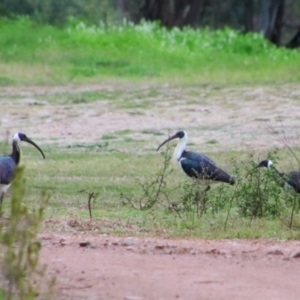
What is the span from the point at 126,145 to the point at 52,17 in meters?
13.2

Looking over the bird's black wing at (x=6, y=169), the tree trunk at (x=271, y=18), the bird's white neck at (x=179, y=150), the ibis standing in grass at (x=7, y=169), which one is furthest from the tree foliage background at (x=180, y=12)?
the bird's black wing at (x=6, y=169)

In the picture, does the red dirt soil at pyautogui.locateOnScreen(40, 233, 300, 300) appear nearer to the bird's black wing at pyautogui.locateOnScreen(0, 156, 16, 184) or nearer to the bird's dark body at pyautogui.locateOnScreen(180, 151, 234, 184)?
the bird's black wing at pyautogui.locateOnScreen(0, 156, 16, 184)

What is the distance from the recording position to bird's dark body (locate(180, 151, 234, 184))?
12.8m

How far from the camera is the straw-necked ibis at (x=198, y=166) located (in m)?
12.7

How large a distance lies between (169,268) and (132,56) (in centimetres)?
2053

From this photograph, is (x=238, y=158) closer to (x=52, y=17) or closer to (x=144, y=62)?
(x=144, y=62)

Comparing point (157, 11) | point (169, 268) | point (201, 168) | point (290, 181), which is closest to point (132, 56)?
point (157, 11)

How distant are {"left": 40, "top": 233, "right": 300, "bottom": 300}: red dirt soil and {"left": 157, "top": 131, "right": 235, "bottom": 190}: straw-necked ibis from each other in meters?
3.64

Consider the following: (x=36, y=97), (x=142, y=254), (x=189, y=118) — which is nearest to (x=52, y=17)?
(x=36, y=97)

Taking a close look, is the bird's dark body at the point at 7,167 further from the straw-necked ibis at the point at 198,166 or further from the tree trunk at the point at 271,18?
the tree trunk at the point at 271,18

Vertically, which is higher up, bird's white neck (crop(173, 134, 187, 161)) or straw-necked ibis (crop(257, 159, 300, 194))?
straw-necked ibis (crop(257, 159, 300, 194))

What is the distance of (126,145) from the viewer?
17703 mm

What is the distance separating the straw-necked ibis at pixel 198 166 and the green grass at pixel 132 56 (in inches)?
336

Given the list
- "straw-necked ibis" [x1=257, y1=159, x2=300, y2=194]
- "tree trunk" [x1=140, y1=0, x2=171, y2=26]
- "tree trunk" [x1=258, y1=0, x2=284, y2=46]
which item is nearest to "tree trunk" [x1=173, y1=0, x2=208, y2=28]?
"tree trunk" [x1=140, y1=0, x2=171, y2=26]
